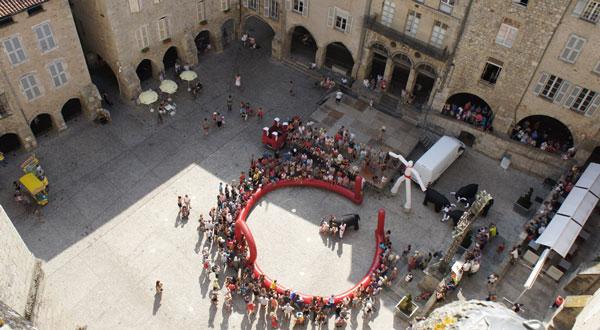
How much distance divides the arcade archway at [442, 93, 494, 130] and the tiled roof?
31007 millimetres

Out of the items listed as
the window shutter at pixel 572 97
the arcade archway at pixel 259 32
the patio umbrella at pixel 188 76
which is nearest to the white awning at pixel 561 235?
the window shutter at pixel 572 97

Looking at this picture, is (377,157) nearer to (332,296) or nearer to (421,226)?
(421,226)

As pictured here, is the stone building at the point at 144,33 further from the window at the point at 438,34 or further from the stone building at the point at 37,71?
the window at the point at 438,34

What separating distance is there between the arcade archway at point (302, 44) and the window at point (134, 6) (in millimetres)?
15315

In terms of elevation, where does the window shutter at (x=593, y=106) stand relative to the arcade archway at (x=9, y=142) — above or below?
above

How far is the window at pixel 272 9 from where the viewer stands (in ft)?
151

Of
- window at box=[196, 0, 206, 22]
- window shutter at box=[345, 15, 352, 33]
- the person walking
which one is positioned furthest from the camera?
window at box=[196, 0, 206, 22]

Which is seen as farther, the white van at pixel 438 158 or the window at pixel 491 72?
the window at pixel 491 72

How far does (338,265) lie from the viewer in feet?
113

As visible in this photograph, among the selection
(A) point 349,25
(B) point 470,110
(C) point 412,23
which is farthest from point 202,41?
(B) point 470,110

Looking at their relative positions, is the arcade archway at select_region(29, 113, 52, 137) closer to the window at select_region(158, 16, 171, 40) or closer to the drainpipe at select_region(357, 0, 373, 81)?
the window at select_region(158, 16, 171, 40)

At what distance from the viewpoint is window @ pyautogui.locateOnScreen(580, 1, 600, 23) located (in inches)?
1275

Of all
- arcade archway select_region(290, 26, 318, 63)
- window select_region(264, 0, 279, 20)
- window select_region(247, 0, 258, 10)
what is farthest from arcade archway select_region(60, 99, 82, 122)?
arcade archway select_region(290, 26, 318, 63)

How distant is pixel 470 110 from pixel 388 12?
10.2m
